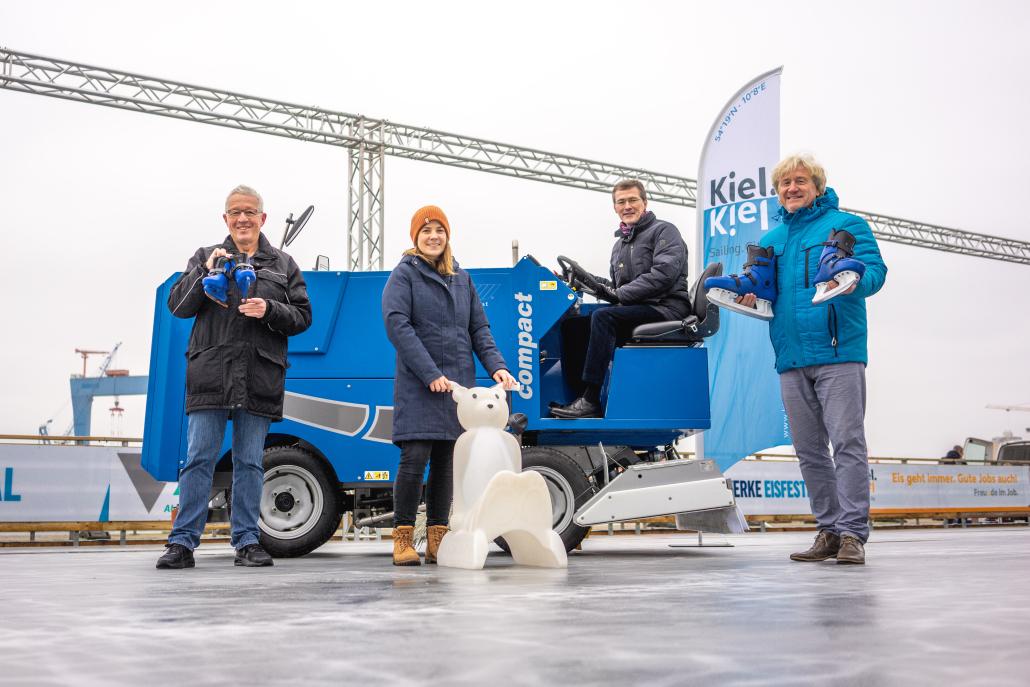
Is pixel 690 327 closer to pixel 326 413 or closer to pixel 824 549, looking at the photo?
pixel 824 549

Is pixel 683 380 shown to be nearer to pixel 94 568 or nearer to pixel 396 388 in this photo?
pixel 396 388

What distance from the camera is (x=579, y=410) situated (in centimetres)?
553

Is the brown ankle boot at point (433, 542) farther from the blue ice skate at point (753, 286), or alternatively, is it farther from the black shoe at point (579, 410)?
the blue ice skate at point (753, 286)

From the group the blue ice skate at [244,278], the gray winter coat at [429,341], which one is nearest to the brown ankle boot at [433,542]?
the gray winter coat at [429,341]

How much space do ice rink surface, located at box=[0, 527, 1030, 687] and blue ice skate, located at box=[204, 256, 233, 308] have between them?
50.9 inches

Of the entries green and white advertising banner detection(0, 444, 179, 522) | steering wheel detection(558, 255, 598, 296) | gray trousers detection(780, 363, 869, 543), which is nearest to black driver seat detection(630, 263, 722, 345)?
steering wheel detection(558, 255, 598, 296)

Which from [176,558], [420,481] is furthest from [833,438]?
[176,558]

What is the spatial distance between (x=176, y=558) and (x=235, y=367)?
Result: 0.90 metres

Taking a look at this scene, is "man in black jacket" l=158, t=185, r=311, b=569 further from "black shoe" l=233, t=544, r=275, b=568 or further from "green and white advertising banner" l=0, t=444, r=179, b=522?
"green and white advertising banner" l=0, t=444, r=179, b=522

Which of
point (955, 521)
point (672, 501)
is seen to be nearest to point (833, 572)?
point (672, 501)

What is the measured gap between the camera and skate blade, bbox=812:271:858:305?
4.21 metres

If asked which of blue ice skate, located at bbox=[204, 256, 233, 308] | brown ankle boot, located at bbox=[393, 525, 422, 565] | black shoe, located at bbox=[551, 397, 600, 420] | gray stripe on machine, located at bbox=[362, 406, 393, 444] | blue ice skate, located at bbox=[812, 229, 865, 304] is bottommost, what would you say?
brown ankle boot, located at bbox=[393, 525, 422, 565]

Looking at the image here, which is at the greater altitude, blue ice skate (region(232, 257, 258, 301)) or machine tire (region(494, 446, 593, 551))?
blue ice skate (region(232, 257, 258, 301))

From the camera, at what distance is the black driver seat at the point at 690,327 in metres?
5.48
